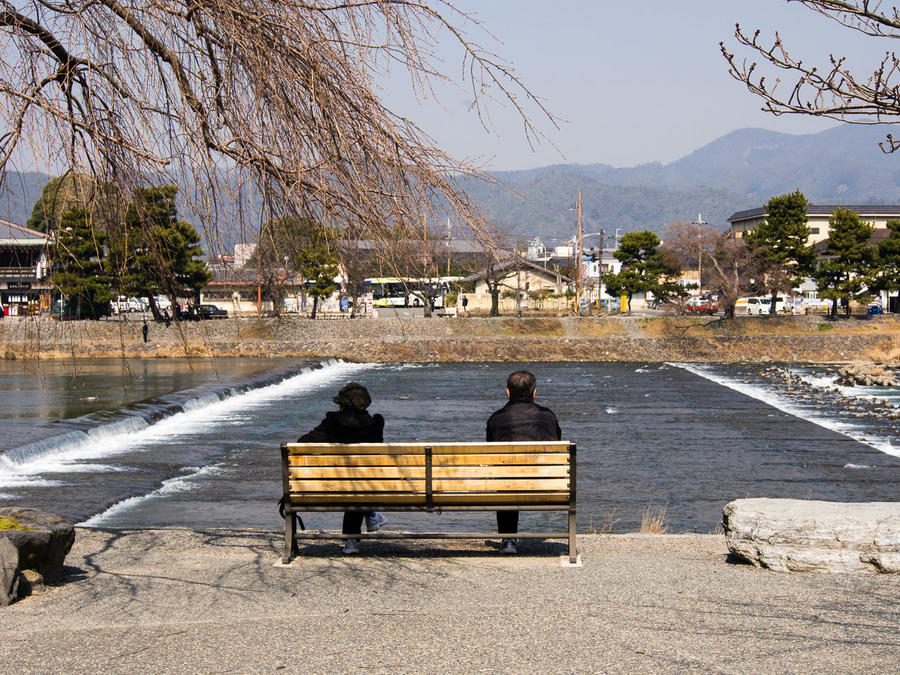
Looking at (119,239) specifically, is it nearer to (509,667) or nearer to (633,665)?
(509,667)

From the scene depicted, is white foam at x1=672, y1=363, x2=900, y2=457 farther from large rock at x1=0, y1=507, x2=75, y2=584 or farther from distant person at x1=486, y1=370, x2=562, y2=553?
large rock at x1=0, y1=507, x2=75, y2=584

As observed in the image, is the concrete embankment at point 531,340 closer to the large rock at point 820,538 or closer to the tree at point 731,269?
the tree at point 731,269

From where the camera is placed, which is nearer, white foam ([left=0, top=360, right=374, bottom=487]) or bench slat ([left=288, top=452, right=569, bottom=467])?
bench slat ([left=288, top=452, right=569, bottom=467])

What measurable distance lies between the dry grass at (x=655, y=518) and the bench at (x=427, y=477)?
3985 millimetres

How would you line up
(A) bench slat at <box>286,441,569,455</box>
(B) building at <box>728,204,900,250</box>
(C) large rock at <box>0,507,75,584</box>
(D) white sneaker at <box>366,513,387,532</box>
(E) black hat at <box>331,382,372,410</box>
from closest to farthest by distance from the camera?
(C) large rock at <box>0,507,75,584</box>
(A) bench slat at <box>286,441,569,455</box>
(E) black hat at <box>331,382,372,410</box>
(D) white sneaker at <box>366,513,387,532</box>
(B) building at <box>728,204,900,250</box>

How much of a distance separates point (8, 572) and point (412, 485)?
8.07ft

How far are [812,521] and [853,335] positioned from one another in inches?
1767

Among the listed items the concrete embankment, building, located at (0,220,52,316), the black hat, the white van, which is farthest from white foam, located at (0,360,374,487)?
the white van

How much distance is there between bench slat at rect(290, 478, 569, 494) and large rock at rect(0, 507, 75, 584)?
1.46 m

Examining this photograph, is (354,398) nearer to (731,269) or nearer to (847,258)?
(847,258)

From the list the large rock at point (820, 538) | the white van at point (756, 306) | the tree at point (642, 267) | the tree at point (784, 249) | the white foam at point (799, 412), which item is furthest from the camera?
the white van at point (756, 306)

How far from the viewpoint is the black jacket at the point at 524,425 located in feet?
22.2

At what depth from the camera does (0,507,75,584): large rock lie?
5.47 meters

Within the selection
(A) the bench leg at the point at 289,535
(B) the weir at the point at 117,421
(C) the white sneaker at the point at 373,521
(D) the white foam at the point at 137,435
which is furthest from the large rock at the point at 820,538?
(B) the weir at the point at 117,421
